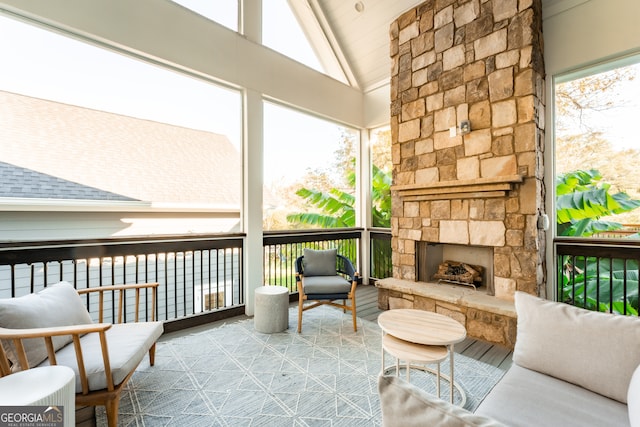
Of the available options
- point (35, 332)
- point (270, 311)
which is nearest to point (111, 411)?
point (35, 332)

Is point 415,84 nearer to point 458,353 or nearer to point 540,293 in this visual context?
point 540,293

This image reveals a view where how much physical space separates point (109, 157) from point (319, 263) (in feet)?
9.42

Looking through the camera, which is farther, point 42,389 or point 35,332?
point 35,332

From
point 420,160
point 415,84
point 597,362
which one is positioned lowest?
point 597,362

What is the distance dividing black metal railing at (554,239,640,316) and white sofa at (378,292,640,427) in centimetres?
191

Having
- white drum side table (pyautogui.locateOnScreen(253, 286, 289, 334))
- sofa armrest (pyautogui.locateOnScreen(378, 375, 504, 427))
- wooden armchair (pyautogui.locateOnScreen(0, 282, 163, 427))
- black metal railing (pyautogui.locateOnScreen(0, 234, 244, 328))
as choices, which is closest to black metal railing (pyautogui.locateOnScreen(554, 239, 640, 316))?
white drum side table (pyautogui.locateOnScreen(253, 286, 289, 334))

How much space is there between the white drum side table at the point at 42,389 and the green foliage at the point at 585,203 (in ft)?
14.0

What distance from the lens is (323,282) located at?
3406mm

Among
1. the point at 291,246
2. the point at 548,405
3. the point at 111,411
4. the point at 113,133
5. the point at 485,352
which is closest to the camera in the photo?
the point at 548,405

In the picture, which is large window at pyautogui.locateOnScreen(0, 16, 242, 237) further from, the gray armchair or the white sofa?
the white sofa

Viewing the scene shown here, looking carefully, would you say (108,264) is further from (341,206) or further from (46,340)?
(341,206)

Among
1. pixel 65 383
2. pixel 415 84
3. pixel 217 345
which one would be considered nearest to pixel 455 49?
pixel 415 84

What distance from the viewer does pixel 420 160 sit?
3848 millimetres

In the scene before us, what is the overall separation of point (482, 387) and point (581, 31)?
3604 millimetres
